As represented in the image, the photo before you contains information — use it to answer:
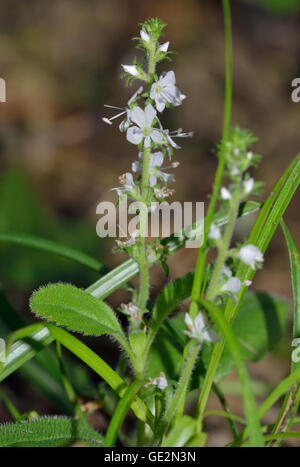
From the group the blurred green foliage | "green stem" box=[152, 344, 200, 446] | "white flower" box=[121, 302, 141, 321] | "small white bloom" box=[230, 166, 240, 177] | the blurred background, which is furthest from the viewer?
the blurred background

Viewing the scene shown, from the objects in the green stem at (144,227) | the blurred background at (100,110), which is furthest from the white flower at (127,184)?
the blurred background at (100,110)

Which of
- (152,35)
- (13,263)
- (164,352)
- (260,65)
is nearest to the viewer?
(152,35)

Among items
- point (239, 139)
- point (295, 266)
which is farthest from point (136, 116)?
point (295, 266)

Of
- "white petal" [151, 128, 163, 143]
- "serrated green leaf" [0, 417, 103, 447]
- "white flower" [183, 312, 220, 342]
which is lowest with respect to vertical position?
"serrated green leaf" [0, 417, 103, 447]

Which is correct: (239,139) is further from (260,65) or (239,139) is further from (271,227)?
(260,65)

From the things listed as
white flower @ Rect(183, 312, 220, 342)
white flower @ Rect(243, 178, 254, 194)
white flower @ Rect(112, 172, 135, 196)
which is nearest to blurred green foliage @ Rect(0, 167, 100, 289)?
white flower @ Rect(112, 172, 135, 196)

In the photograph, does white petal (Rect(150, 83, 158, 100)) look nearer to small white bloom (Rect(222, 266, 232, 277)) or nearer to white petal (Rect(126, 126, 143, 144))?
white petal (Rect(126, 126, 143, 144))

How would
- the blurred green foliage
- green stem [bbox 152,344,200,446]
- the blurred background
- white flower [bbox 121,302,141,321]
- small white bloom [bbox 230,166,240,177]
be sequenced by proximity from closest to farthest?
small white bloom [bbox 230,166,240,177], green stem [bbox 152,344,200,446], white flower [bbox 121,302,141,321], the blurred green foliage, the blurred background
